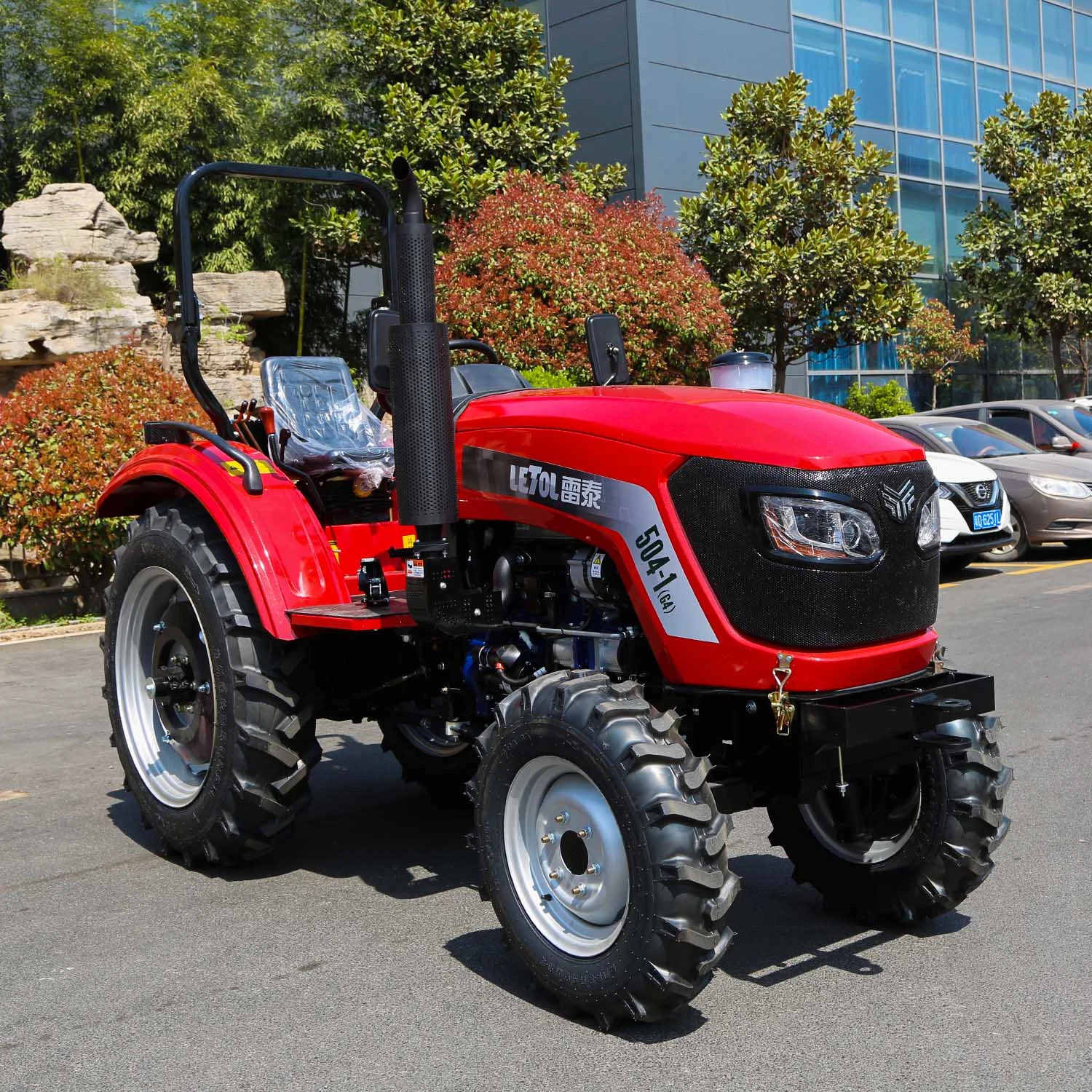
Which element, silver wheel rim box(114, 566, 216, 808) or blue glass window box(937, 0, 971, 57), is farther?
blue glass window box(937, 0, 971, 57)

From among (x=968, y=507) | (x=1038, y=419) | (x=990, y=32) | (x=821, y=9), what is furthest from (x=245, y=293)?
(x=990, y=32)

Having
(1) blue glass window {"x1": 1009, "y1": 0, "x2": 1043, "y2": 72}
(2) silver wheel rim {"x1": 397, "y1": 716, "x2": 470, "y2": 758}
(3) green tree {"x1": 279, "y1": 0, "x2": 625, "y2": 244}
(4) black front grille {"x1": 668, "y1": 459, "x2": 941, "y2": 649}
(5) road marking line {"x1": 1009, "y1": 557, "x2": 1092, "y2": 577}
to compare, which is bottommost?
(5) road marking line {"x1": 1009, "y1": 557, "x2": 1092, "y2": 577}

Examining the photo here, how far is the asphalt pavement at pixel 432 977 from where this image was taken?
10.8 ft

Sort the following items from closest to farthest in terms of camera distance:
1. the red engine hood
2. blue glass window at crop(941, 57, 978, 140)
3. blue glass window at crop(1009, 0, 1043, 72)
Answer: the red engine hood < blue glass window at crop(941, 57, 978, 140) < blue glass window at crop(1009, 0, 1043, 72)

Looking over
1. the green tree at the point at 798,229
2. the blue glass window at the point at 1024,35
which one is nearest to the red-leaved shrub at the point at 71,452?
the green tree at the point at 798,229

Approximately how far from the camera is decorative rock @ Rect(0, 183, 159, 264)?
16.2m

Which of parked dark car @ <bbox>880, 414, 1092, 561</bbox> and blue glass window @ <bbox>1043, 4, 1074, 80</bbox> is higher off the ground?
blue glass window @ <bbox>1043, 4, 1074, 80</bbox>

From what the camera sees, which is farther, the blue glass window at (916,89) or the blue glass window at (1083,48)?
the blue glass window at (1083,48)

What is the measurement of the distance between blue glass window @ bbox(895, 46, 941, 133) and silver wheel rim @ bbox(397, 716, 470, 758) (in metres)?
27.5

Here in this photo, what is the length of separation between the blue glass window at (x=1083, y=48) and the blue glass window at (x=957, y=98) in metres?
5.48

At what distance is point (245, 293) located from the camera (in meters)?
17.7

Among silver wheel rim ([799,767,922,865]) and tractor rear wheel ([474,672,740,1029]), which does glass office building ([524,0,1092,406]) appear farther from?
tractor rear wheel ([474,672,740,1029])

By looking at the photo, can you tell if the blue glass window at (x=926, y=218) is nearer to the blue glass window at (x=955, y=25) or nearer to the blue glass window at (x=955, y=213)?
the blue glass window at (x=955, y=213)

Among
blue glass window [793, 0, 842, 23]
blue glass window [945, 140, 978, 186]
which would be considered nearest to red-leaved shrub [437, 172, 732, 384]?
blue glass window [793, 0, 842, 23]
